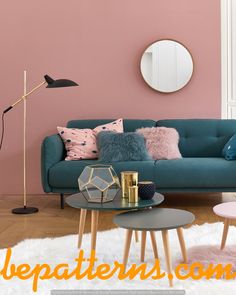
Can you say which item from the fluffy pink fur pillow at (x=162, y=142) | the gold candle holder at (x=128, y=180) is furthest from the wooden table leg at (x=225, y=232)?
the fluffy pink fur pillow at (x=162, y=142)

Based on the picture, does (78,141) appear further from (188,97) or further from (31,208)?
(188,97)

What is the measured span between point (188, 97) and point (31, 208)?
2.09 m

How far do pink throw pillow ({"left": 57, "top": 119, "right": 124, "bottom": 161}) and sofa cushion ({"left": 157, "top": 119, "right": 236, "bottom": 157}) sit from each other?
667mm

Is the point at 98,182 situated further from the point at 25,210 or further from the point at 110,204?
the point at 25,210

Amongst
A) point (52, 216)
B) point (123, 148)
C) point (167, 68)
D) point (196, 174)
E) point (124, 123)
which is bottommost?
point (52, 216)

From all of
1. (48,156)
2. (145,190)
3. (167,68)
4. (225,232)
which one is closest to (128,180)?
(145,190)

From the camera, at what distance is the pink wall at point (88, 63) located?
486cm

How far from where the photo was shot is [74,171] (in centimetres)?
397

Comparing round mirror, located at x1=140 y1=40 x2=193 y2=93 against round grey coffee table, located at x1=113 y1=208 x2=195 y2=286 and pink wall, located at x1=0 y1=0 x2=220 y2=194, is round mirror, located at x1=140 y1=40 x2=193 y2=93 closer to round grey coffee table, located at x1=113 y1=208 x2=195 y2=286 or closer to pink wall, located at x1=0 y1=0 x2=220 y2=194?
pink wall, located at x1=0 y1=0 x2=220 y2=194

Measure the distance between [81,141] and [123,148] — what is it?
1.61 ft

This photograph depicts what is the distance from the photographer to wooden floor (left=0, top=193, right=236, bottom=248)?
322cm

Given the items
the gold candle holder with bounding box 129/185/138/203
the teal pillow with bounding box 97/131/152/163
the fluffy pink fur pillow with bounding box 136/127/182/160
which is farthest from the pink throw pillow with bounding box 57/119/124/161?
the gold candle holder with bounding box 129/185/138/203

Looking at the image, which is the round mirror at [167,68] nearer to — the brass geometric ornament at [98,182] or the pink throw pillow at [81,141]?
the pink throw pillow at [81,141]

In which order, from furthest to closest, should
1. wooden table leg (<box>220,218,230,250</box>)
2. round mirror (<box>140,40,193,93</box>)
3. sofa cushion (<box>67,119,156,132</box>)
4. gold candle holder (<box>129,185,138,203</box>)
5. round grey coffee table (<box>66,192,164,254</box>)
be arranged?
round mirror (<box>140,40,193,93</box>)
sofa cushion (<box>67,119,156,132</box>)
wooden table leg (<box>220,218,230,250</box>)
gold candle holder (<box>129,185,138,203</box>)
round grey coffee table (<box>66,192,164,254</box>)
